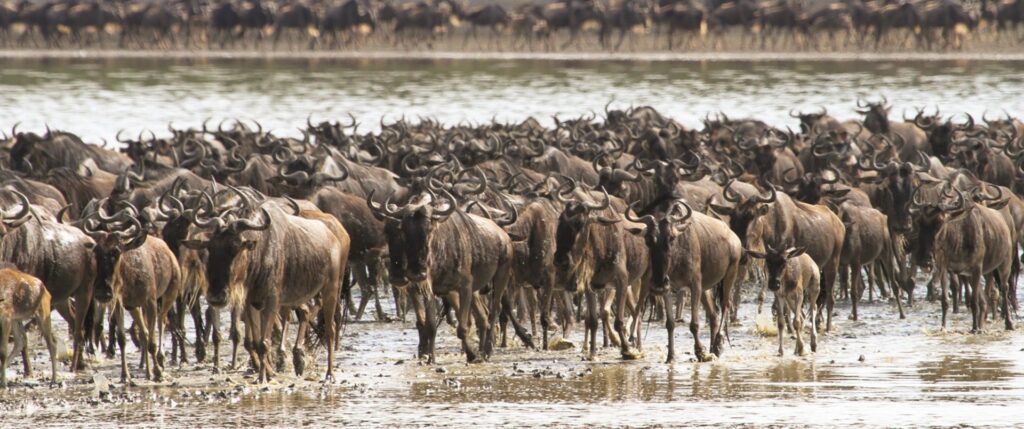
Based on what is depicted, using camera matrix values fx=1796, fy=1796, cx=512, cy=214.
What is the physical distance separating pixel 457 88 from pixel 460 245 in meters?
36.9

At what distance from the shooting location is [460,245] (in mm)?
12422

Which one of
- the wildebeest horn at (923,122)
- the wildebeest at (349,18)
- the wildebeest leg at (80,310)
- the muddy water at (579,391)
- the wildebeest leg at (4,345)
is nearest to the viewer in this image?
the muddy water at (579,391)

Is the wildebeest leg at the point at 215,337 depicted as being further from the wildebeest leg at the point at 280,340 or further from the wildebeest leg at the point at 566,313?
the wildebeest leg at the point at 566,313

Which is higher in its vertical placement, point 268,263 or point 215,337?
point 268,263

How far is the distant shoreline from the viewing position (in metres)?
60.0

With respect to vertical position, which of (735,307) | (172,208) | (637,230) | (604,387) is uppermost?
(172,208)

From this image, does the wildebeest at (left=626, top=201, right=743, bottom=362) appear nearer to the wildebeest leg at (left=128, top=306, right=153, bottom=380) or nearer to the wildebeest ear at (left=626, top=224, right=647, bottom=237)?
the wildebeest ear at (left=626, top=224, right=647, bottom=237)

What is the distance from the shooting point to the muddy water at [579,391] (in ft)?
32.8

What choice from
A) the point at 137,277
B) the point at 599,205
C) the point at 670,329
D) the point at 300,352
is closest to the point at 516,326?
the point at 599,205

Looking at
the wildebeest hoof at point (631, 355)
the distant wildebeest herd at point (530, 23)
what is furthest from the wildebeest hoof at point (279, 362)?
the distant wildebeest herd at point (530, 23)

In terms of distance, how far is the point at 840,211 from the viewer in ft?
51.1

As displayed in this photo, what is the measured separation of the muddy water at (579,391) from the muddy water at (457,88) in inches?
939

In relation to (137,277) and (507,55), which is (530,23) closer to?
(507,55)

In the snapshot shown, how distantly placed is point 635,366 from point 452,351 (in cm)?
158
